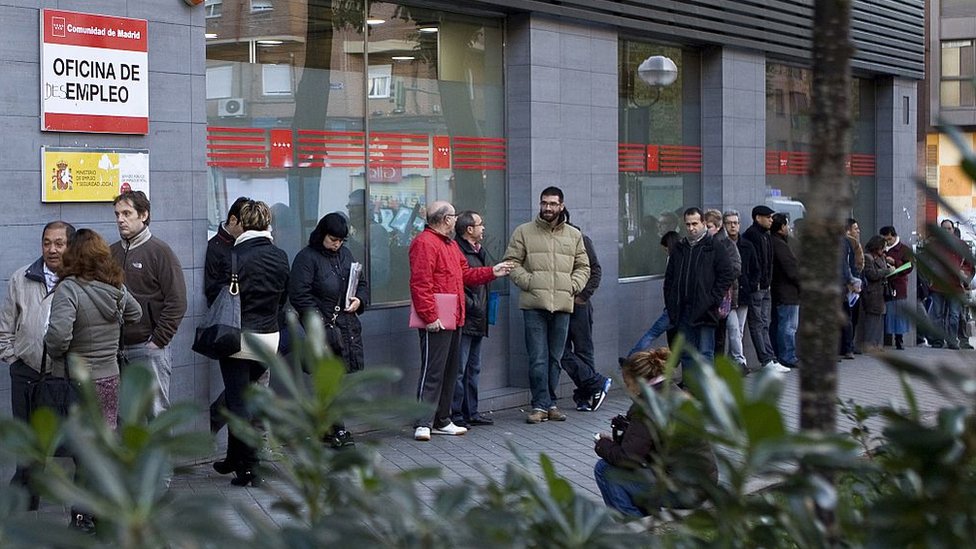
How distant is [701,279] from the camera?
1303 cm

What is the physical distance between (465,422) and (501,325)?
61.5 inches

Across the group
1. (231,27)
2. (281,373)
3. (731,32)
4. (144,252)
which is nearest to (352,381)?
(281,373)

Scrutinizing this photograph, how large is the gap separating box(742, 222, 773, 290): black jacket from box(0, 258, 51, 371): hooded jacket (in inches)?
347

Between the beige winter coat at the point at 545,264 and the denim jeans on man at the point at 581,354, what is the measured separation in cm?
38

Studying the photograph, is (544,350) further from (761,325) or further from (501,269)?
(761,325)

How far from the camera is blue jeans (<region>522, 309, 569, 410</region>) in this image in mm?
11414

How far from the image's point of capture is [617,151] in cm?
1341

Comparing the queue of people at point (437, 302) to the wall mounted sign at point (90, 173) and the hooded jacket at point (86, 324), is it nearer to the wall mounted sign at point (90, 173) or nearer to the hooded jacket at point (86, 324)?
the hooded jacket at point (86, 324)

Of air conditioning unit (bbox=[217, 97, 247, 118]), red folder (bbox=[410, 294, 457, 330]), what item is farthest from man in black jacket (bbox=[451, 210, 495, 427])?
air conditioning unit (bbox=[217, 97, 247, 118])

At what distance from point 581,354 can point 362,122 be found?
2670mm

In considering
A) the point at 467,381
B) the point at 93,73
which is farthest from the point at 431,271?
the point at 93,73

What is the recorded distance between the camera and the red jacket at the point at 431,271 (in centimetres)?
1027

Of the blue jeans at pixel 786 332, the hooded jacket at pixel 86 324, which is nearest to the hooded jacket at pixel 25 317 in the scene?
the hooded jacket at pixel 86 324

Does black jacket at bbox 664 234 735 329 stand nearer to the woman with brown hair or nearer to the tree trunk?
the woman with brown hair
